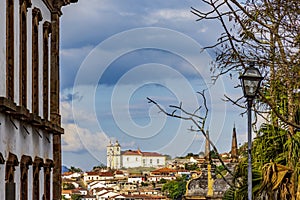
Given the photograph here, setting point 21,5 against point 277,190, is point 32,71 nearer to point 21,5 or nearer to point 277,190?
point 21,5

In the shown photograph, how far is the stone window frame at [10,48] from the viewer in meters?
13.9

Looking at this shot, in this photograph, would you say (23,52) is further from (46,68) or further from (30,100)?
(46,68)

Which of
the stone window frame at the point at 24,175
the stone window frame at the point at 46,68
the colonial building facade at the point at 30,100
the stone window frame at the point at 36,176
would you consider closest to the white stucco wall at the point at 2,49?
the colonial building facade at the point at 30,100

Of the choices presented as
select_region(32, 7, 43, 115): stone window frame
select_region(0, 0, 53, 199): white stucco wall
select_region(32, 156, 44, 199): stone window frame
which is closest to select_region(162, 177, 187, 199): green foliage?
select_region(0, 0, 53, 199): white stucco wall

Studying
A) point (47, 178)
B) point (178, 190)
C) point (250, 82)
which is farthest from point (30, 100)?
point (178, 190)

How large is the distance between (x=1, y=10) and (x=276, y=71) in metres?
4.18

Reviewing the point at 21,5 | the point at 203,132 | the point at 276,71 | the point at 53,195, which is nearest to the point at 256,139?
the point at 203,132

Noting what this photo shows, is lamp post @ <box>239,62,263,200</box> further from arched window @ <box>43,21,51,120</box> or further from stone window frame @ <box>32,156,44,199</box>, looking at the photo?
arched window @ <box>43,21,51,120</box>

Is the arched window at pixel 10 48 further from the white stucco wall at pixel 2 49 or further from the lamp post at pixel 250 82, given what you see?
the lamp post at pixel 250 82

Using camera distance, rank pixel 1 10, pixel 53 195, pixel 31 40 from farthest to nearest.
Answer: pixel 53 195, pixel 31 40, pixel 1 10

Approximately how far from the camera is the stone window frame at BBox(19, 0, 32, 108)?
15.4 meters

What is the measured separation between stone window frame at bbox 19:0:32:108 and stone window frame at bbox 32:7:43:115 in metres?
1.18

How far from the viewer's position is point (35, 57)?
58.2 ft

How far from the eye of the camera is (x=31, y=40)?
17.1 metres
